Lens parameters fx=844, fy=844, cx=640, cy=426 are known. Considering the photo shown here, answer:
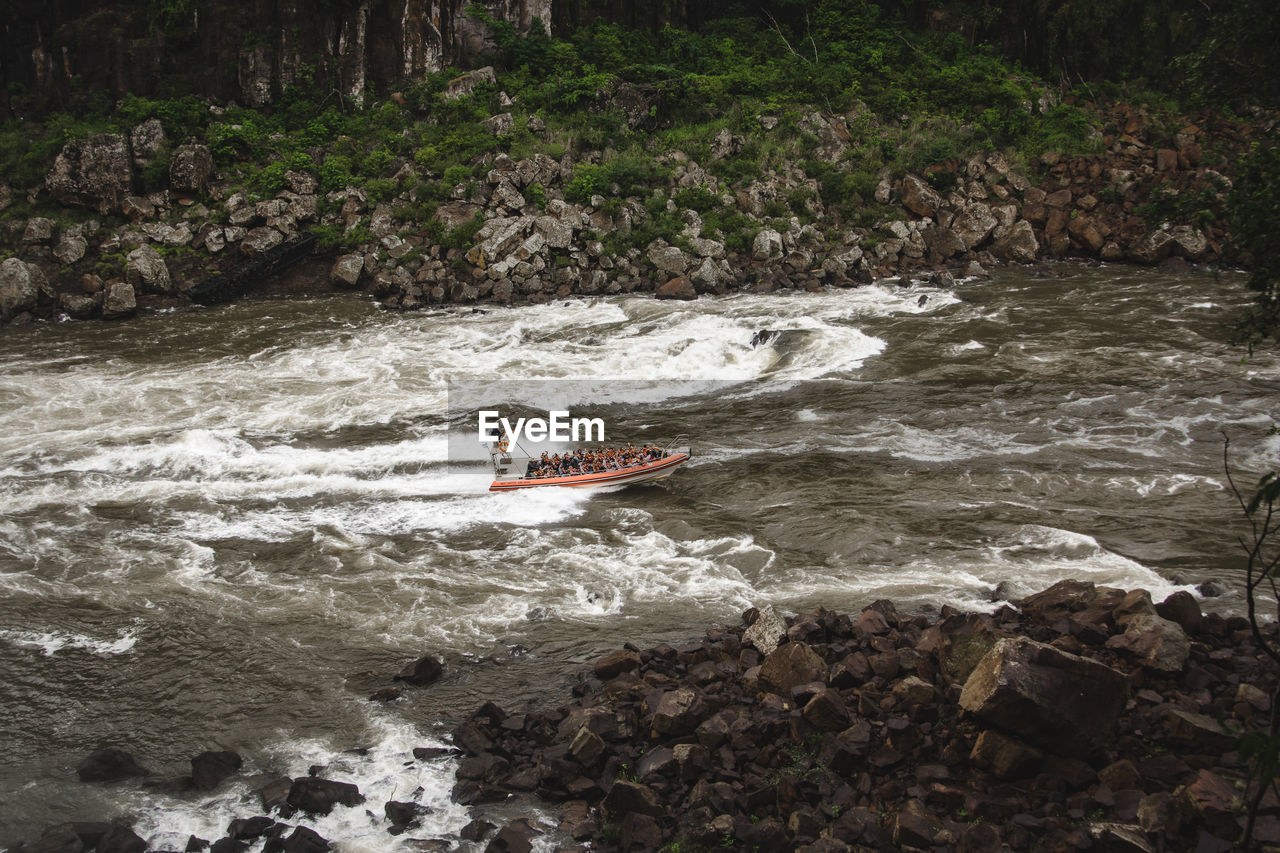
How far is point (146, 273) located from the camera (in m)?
31.7

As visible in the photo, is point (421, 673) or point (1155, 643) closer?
point (1155, 643)

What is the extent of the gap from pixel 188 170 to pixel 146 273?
19.3 ft

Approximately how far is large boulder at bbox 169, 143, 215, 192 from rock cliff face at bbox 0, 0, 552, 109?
6.99m

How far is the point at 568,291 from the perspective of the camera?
32.2 metres

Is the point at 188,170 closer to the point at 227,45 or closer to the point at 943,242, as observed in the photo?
the point at 227,45

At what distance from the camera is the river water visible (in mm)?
11055

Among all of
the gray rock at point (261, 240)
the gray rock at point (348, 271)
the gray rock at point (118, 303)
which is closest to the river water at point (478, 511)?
the gray rock at point (118, 303)

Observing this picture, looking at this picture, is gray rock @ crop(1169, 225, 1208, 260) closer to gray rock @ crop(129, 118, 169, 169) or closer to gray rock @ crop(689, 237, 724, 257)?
gray rock @ crop(689, 237, 724, 257)

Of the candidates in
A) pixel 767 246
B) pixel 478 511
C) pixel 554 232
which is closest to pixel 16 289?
pixel 554 232

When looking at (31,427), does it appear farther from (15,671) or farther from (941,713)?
(941,713)

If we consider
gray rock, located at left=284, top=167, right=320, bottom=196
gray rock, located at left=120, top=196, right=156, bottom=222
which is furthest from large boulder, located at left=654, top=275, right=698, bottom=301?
gray rock, located at left=120, top=196, right=156, bottom=222

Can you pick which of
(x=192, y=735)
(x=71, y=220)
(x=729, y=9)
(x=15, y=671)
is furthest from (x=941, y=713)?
(x=729, y=9)

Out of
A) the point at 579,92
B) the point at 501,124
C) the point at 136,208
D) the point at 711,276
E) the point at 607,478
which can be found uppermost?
the point at 579,92

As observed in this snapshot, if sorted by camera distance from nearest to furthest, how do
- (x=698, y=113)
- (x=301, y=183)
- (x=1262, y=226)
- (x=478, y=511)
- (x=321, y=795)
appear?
(x=1262, y=226) → (x=321, y=795) → (x=478, y=511) → (x=301, y=183) → (x=698, y=113)
